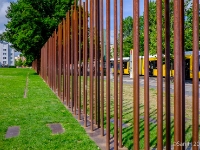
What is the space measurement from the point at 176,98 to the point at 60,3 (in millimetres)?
29398

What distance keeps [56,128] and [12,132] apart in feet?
2.55

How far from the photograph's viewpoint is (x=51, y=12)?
30078mm

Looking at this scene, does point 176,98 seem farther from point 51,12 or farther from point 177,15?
point 51,12

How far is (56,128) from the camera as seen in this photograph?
4.78 metres

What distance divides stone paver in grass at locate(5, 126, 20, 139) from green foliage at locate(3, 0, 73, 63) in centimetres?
2266

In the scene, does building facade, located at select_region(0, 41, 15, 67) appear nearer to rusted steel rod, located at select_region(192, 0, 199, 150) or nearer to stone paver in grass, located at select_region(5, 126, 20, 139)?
stone paver in grass, located at select_region(5, 126, 20, 139)

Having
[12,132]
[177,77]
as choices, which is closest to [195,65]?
[177,77]

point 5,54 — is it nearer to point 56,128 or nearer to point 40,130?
point 56,128

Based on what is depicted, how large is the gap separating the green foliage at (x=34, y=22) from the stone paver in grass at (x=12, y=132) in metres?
22.7

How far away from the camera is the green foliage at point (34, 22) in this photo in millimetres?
26703

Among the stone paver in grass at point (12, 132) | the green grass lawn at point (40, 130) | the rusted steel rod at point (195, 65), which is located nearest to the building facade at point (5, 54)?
the green grass lawn at point (40, 130)

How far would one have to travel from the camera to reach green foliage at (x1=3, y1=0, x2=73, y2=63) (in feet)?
87.6

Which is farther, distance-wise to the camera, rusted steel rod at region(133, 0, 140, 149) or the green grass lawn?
the green grass lawn

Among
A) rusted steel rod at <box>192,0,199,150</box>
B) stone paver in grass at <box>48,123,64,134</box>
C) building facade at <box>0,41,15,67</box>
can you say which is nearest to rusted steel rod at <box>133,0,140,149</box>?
rusted steel rod at <box>192,0,199,150</box>
